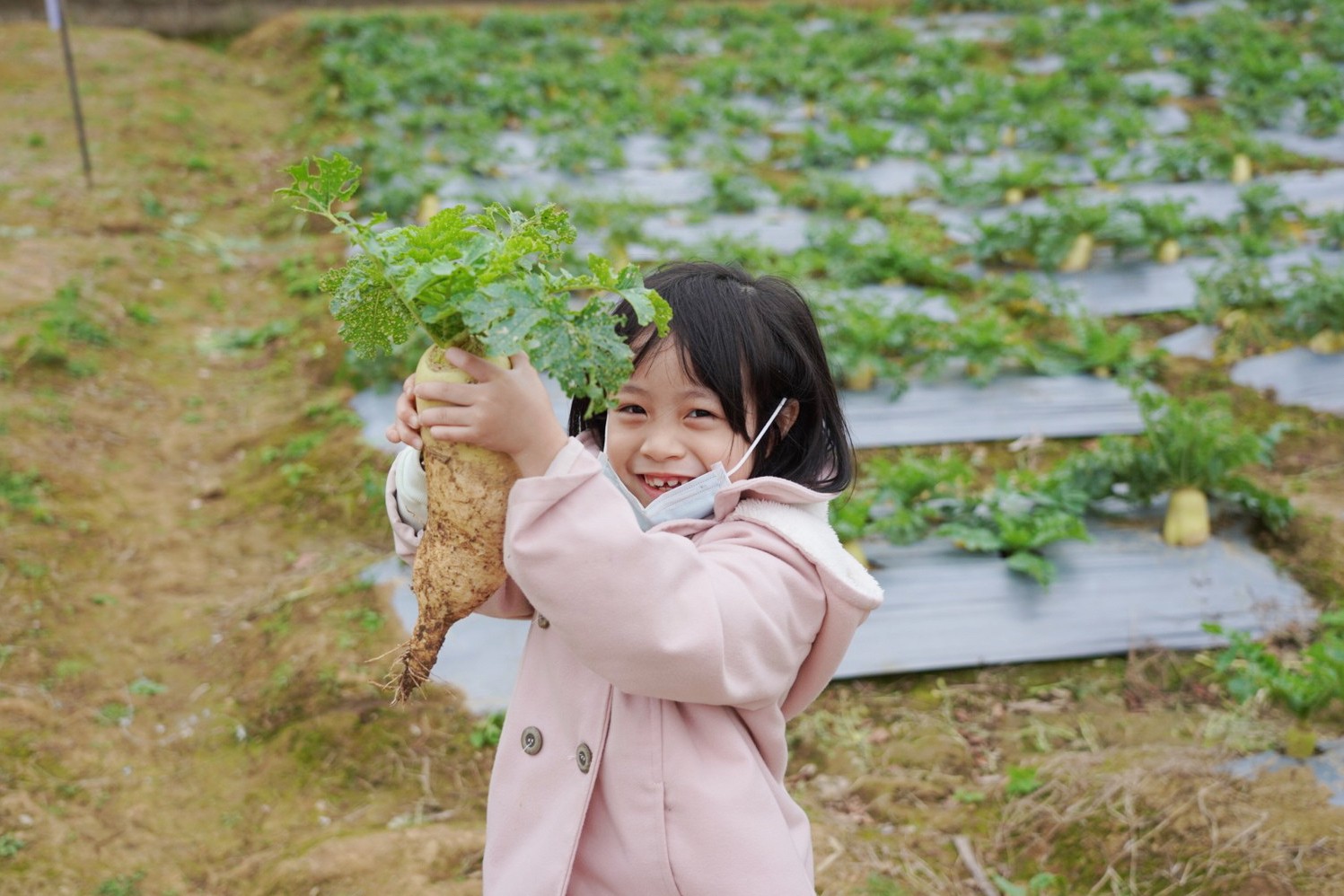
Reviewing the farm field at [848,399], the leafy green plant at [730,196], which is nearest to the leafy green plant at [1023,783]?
the farm field at [848,399]

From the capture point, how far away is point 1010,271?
7605mm

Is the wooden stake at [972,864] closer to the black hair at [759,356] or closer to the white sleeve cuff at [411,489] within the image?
the black hair at [759,356]

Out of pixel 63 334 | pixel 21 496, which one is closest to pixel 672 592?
pixel 21 496

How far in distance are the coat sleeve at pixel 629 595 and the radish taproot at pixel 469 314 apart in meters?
0.17

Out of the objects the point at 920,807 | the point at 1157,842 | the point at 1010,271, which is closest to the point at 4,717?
the point at 920,807

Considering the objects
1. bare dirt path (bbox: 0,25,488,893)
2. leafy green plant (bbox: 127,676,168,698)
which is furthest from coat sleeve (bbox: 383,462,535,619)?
leafy green plant (bbox: 127,676,168,698)

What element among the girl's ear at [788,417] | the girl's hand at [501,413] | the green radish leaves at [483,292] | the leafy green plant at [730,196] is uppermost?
the green radish leaves at [483,292]

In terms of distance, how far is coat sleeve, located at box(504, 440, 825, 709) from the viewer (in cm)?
145

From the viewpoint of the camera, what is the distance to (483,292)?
60.1 inches

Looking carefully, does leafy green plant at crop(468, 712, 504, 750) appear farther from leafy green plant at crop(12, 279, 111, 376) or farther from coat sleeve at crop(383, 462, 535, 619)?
leafy green plant at crop(12, 279, 111, 376)

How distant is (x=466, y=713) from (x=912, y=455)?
251cm

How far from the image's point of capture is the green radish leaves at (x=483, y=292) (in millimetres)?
1517

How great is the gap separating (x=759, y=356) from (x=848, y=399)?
4177 millimetres

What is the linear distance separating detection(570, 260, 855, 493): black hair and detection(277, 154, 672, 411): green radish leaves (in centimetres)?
20
